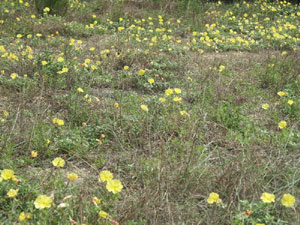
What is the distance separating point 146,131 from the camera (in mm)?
3154

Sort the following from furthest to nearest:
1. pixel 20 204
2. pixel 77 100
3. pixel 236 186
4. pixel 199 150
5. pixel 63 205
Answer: pixel 77 100
pixel 199 150
pixel 236 186
pixel 20 204
pixel 63 205

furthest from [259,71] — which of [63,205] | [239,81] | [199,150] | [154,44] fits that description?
[63,205]

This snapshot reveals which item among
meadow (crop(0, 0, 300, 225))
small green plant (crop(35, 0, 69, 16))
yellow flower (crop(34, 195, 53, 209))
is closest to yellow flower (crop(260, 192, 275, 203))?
meadow (crop(0, 0, 300, 225))

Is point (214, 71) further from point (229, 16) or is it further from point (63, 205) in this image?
point (229, 16)

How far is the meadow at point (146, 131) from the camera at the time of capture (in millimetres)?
2146

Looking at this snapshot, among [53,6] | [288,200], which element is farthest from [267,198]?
[53,6]

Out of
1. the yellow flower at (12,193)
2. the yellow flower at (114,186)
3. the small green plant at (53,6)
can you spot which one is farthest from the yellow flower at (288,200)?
the small green plant at (53,6)

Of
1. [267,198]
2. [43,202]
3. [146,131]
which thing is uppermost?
[267,198]

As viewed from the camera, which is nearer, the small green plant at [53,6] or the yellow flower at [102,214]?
the yellow flower at [102,214]

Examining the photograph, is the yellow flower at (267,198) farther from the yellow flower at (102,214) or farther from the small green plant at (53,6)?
the small green plant at (53,6)

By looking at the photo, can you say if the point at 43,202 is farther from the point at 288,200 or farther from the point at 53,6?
the point at 53,6

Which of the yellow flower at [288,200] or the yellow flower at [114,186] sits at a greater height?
the yellow flower at [288,200]

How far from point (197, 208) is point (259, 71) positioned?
311cm

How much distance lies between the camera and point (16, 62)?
421cm
